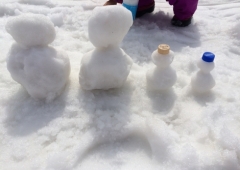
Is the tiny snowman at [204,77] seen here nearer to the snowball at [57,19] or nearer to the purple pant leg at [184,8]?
the purple pant leg at [184,8]

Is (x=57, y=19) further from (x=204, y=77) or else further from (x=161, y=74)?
(x=204, y=77)

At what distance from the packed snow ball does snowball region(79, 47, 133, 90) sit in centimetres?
18

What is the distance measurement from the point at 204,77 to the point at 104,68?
405 mm

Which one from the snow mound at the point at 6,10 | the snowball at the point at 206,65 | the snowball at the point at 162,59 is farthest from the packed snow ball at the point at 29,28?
the snow mound at the point at 6,10

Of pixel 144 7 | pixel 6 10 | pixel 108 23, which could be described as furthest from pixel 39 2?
pixel 108 23

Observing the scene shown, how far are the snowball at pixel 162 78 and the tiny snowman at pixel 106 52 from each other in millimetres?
110

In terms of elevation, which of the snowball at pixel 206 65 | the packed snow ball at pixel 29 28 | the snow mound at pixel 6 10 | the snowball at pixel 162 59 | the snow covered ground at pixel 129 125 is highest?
the packed snow ball at pixel 29 28

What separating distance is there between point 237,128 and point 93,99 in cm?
55

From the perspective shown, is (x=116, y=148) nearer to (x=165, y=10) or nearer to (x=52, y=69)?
(x=52, y=69)

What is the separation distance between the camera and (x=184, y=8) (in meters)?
1.52

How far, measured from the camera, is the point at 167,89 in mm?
1039

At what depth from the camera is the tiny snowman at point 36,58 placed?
88cm

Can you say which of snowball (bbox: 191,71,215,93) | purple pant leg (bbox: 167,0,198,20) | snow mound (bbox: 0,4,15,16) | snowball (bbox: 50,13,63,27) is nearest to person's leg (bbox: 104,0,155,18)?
purple pant leg (bbox: 167,0,198,20)

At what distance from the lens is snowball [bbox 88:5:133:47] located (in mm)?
867
